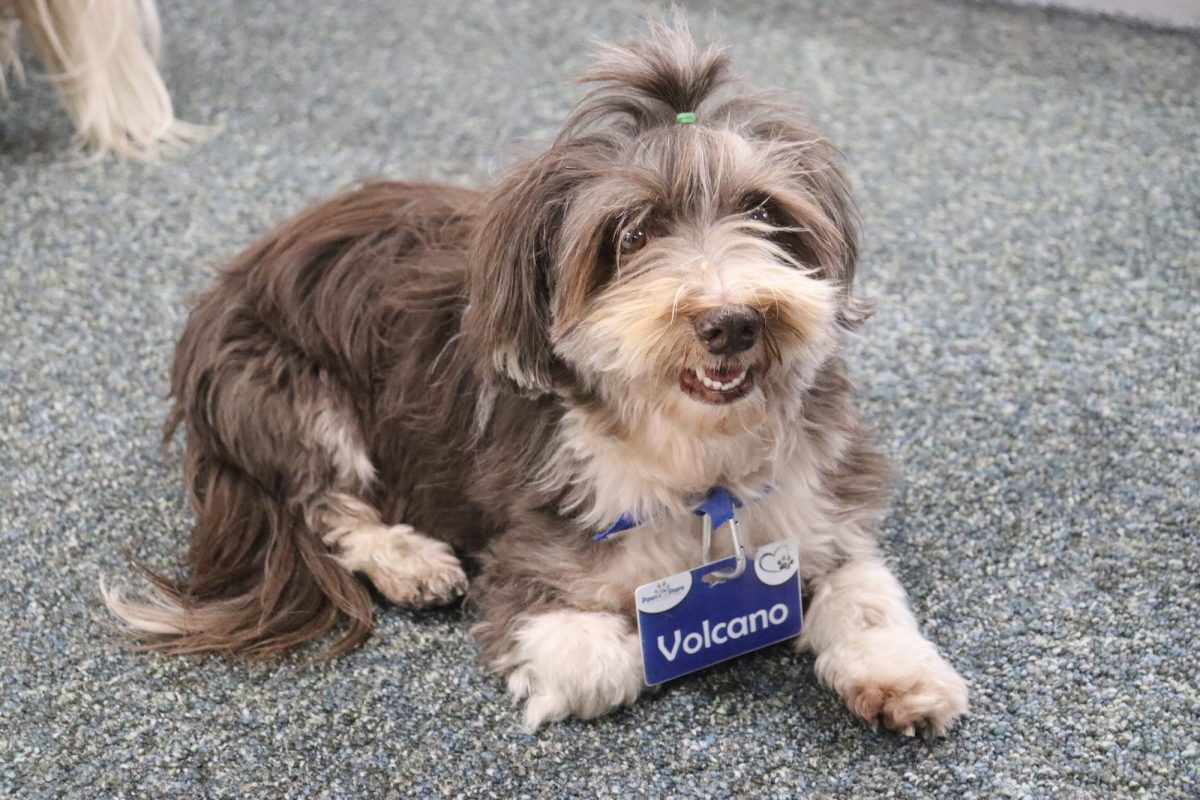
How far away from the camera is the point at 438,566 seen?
2385 mm

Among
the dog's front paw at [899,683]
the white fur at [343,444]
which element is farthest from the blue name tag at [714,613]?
the white fur at [343,444]

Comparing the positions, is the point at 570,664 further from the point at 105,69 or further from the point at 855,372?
the point at 105,69

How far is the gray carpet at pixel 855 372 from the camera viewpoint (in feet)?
6.86

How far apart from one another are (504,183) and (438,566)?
29.6 inches

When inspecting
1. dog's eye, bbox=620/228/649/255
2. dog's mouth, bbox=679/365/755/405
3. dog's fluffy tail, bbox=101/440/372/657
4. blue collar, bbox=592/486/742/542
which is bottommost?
dog's fluffy tail, bbox=101/440/372/657

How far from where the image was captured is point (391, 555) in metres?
2.40

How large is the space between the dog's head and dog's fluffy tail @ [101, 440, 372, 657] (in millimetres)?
633

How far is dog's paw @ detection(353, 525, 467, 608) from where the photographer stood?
2.38 m

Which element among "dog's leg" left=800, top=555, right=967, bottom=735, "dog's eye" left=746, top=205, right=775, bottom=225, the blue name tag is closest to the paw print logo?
the blue name tag

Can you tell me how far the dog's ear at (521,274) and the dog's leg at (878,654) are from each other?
2.07 feet

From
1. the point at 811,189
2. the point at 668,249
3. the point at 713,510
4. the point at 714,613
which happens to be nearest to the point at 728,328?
the point at 668,249

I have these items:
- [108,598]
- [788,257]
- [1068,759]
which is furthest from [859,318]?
[108,598]

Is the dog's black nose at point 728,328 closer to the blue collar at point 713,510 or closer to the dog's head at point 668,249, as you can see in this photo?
the dog's head at point 668,249

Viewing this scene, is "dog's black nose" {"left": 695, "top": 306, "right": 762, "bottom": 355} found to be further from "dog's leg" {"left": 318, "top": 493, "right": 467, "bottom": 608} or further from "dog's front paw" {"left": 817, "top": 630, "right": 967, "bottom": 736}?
"dog's leg" {"left": 318, "top": 493, "right": 467, "bottom": 608}
